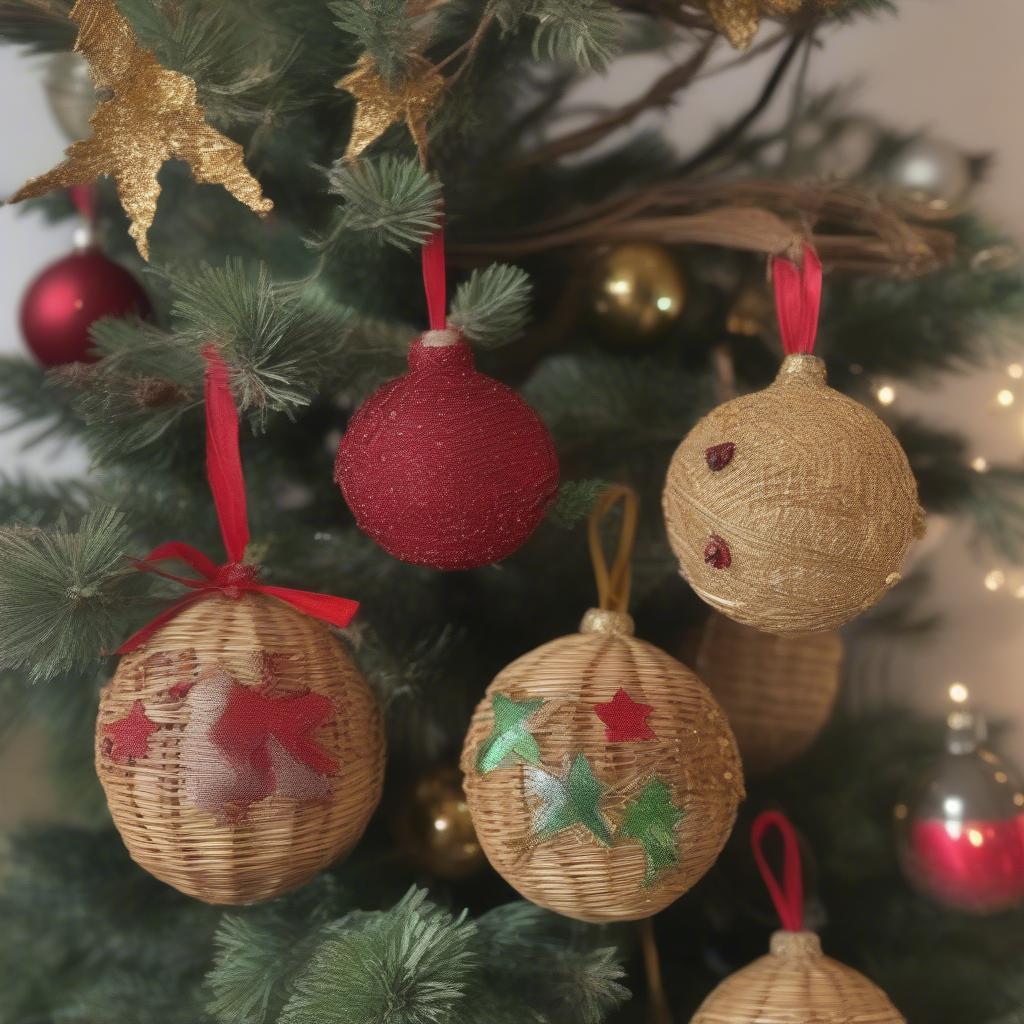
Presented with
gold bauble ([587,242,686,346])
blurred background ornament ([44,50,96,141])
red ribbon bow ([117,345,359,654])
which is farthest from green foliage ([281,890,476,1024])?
blurred background ornament ([44,50,96,141])

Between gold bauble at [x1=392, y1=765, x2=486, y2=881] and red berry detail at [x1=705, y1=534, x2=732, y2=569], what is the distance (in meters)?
0.23

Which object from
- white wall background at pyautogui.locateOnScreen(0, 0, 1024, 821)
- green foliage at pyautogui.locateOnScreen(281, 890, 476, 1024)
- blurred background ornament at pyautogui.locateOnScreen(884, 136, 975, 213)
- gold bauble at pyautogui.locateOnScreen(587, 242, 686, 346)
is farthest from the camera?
white wall background at pyautogui.locateOnScreen(0, 0, 1024, 821)

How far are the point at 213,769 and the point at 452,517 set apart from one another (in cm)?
13

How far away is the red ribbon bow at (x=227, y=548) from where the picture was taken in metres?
0.44

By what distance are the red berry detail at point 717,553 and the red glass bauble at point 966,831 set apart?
0.31 m

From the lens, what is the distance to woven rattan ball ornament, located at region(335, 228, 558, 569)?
410 millimetres

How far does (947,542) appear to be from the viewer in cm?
84

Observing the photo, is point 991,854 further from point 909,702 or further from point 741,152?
point 741,152

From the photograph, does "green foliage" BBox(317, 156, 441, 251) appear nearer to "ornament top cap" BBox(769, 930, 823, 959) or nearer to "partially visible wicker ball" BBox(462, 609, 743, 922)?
"partially visible wicker ball" BBox(462, 609, 743, 922)

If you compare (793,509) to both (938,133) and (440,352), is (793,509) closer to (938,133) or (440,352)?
(440,352)

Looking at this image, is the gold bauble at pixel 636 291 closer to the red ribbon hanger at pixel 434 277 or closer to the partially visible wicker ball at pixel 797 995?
the red ribbon hanger at pixel 434 277

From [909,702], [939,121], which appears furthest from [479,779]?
[939,121]

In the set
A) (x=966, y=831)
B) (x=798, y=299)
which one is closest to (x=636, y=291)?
(x=798, y=299)

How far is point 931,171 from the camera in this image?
73cm
